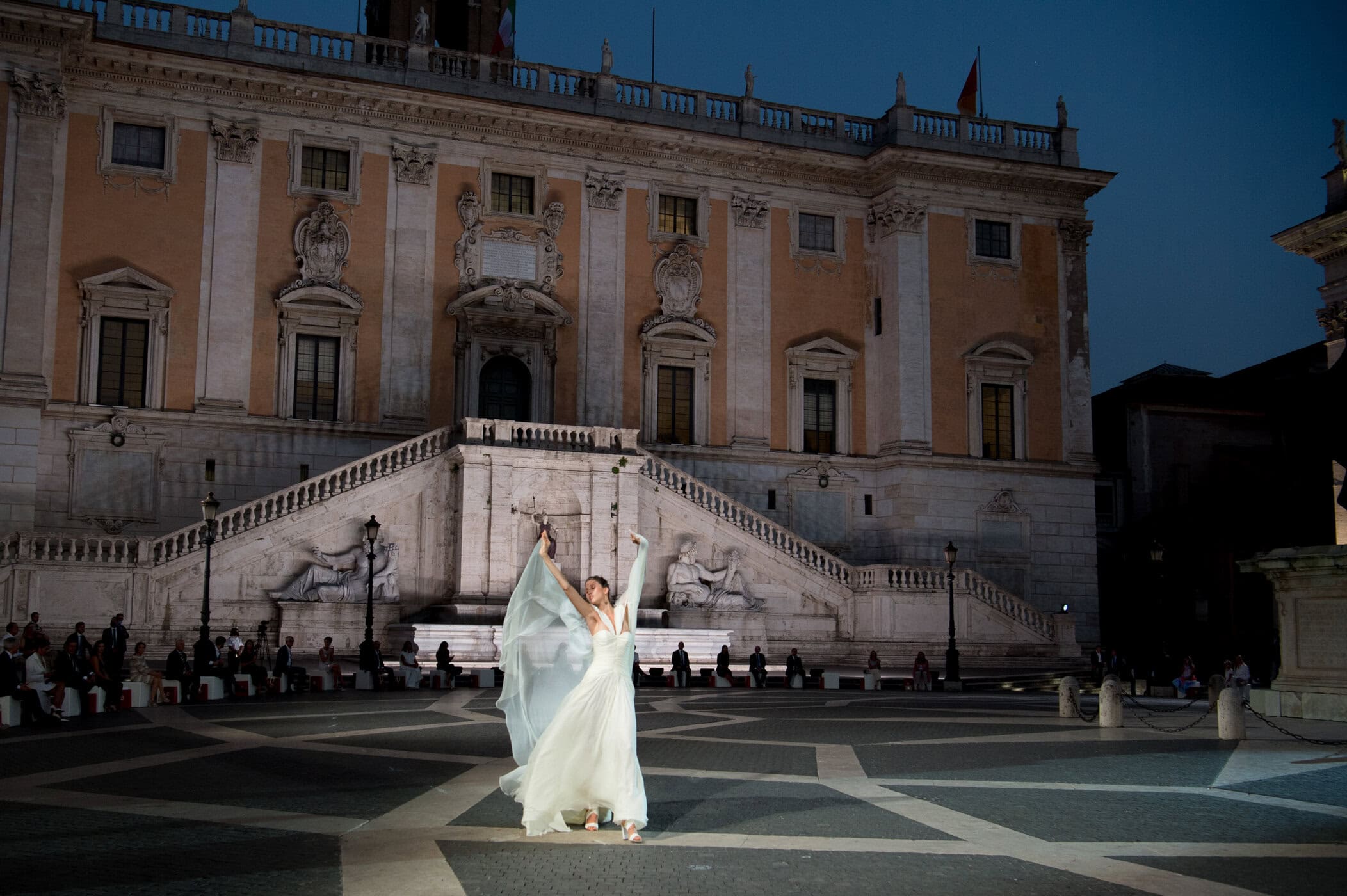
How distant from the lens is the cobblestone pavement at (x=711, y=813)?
8.11 meters

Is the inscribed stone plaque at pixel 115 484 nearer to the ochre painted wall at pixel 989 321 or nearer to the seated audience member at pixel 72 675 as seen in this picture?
the seated audience member at pixel 72 675

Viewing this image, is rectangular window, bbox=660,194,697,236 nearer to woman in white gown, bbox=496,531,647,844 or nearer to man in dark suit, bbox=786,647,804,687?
man in dark suit, bbox=786,647,804,687

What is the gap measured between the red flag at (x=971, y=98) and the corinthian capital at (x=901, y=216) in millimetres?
4425

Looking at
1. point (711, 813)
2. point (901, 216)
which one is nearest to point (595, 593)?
point (711, 813)

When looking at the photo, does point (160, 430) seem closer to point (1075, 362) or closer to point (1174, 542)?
point (1075, 362)

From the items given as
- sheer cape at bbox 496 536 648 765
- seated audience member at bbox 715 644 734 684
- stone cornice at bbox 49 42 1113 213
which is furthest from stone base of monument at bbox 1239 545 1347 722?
stone cornice at bbox 49 42 1113 213

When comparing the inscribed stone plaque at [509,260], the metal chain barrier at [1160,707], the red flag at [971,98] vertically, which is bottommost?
the metal chain barrier at [1160,707]

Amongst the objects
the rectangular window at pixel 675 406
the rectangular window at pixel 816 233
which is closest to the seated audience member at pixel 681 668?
the rectangular window at pixel 675 406

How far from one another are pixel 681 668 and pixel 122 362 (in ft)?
58.0

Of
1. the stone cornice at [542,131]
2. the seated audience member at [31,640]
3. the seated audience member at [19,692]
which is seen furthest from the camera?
the stone cornice at [542,131]

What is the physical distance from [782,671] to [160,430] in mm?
17445

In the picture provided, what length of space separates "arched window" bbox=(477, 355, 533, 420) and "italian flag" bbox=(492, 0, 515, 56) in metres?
9.89

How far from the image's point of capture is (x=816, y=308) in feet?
138

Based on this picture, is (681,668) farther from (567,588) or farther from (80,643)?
(567,588)
